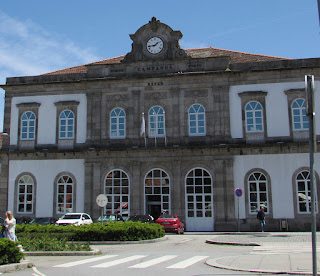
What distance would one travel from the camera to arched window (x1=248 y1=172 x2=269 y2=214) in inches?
1156

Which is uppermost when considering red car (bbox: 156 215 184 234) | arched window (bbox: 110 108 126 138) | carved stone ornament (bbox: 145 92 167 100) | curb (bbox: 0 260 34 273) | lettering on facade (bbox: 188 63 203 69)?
lettering on facade (bbox: 188 63 203 69)

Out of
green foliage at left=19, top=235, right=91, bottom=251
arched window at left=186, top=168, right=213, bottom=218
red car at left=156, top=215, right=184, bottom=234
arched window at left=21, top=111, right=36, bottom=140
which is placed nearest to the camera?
green foliage at left=19, top=235, right=91, bottom=251

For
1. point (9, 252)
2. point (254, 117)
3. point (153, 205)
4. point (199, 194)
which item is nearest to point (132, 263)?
point (9, 252)

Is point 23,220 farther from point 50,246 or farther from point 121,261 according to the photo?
point 121,261

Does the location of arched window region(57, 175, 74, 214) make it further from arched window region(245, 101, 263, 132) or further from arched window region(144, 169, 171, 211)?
arched window region(245, 101, 263, 132)

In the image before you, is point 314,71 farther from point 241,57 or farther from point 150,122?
point 150,122

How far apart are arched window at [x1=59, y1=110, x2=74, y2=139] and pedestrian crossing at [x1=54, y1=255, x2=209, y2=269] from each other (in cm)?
1899

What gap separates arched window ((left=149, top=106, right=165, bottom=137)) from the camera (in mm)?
31516

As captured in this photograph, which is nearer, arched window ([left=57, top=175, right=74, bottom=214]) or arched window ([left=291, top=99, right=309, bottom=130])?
arched window ([left=291, top=99, right=309, bottom=130])

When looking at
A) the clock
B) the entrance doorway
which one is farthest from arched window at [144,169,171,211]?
the clock

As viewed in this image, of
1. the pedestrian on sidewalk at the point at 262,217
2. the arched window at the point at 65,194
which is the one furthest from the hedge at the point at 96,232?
the arched window at the point at 65,194

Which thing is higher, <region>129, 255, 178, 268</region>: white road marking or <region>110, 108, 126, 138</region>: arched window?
<region>110, 108, 126, 138</region>: arched window

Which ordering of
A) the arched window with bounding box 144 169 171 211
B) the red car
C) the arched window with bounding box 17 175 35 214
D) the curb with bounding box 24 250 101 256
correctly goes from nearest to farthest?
the curb with bounding box 24 250 101 256 → the red car → the arched window with bounding box 144 169 171 211 → the arched window with bounding box 17 175 35 214

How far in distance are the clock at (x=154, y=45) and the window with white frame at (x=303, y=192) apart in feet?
46.1
